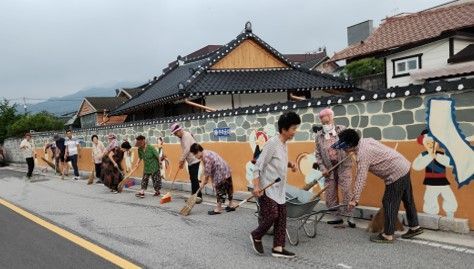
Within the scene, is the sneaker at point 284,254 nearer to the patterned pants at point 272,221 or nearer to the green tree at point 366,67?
the patterned pants at point 272,221

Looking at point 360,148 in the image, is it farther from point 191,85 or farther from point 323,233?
point 191,85

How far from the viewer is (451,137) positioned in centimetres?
647

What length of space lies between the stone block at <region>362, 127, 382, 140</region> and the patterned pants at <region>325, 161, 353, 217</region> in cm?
88

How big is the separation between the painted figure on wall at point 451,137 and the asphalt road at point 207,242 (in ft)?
3.95

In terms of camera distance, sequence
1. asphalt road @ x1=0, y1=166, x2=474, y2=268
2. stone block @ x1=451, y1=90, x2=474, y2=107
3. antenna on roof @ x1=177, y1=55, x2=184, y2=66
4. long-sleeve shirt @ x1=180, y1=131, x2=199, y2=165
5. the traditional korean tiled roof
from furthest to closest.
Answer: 1. antenna on roof @ x1=177, y1=55, x2=184, y2=66
2. the traditional korean tiled roof
3. long-sleeve shirt @ x1=180, y1=131, x2=199, y2=165
4. stone block @ x1=451, y1=90, x2=474, y2=107
5. asphalt road @ x1=0, y1=166, x2=474, y2=268

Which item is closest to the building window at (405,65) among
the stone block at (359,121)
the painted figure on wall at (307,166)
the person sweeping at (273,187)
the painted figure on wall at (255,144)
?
the painted figure on wall at (255,144)

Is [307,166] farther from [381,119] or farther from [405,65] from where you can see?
[405,65]

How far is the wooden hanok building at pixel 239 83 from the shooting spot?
1968 centimetres

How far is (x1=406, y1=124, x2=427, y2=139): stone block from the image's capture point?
270 inches

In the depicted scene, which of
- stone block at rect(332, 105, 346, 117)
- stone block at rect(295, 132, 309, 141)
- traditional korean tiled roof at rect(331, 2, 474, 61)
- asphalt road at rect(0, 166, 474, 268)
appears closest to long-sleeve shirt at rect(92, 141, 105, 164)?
asphalt road at rect(0, 166, 474, 268)

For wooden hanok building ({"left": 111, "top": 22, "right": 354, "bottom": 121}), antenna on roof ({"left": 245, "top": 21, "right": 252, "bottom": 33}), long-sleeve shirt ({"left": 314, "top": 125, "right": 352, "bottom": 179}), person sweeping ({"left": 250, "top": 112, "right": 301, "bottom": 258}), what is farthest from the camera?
antenna on roof ({"left": 245, "top": 21, "right": 252, "bottom": 33})

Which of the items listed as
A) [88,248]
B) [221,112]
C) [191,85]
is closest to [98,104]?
[191,85]

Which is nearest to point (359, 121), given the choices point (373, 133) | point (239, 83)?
→ point (373, 133)

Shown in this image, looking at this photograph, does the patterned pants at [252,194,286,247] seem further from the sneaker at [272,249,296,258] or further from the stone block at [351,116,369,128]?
the stone block at [351,116,369,128]
